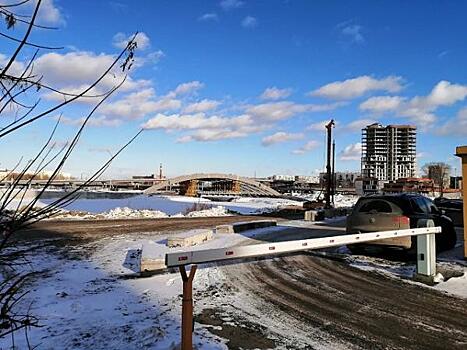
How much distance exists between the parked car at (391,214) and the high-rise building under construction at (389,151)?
142372 millimetres

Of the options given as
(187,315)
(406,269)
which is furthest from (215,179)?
(187,315)

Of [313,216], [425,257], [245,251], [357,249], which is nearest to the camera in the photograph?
[245,251]

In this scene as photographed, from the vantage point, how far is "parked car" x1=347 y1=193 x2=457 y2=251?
1028 cm

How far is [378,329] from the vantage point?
5531 millimetres

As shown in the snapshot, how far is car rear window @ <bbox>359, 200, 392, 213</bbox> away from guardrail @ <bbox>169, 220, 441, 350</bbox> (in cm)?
207

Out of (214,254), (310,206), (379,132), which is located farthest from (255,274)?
(379,132)

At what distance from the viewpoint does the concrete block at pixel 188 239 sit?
1123cm

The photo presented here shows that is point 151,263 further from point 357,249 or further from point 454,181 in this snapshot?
point 454,181

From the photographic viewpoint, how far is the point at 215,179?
80688mm

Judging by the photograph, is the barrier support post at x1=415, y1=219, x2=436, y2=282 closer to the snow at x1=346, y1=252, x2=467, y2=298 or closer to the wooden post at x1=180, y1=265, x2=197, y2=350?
the snow at x1=346, y1=252, x2=467, y2=298

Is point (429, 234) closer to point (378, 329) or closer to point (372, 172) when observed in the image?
point (378, 329)

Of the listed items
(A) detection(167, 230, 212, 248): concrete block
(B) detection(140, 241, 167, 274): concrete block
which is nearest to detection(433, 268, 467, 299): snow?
(B) detection(140, 241, 167, 274): concrete block

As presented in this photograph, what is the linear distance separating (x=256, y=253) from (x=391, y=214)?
6730mm

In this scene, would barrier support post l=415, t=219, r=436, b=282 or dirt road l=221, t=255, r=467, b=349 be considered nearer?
dirt road l=221, t=255, r=467, b=349
